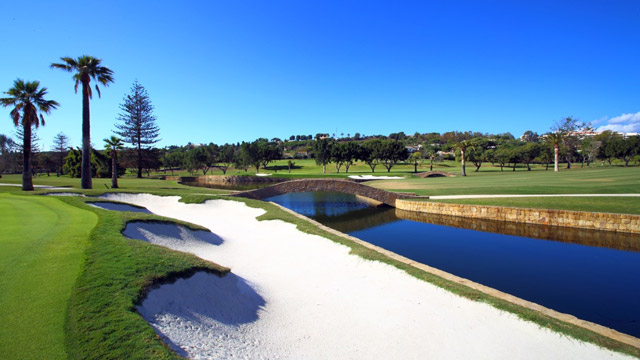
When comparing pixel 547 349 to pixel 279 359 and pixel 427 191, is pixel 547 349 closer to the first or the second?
pixel 279 359

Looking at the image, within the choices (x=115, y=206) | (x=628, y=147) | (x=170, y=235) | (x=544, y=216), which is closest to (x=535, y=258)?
(x=544, y=216)

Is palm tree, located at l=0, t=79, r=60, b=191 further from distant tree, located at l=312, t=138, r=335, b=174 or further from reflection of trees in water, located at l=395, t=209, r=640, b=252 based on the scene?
distant tree, located at l=312, t=138, r=335, b=174

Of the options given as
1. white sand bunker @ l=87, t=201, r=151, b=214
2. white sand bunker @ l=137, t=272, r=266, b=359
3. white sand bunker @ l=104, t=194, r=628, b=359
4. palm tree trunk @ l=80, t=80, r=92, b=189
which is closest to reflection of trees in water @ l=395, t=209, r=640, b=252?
white sand bunker @ l=104, t=194, r=628, b=359

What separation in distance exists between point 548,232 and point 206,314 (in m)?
19.4

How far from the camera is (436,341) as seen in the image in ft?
20.8

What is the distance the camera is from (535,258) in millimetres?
13961

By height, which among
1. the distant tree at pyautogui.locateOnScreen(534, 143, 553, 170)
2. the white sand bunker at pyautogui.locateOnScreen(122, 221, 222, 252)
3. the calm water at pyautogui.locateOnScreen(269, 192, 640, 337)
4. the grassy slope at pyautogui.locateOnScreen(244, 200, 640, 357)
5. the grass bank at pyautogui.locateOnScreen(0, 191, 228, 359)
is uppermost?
the distant tree at pyautogui.locateOnScreen(534, 143, 553, 170)

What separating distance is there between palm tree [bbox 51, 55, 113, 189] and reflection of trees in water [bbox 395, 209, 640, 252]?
82.6 feet

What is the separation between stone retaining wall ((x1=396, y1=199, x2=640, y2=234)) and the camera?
1731cm

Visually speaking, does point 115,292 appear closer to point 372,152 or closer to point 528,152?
point 372,152

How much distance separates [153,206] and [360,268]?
56.3 feet

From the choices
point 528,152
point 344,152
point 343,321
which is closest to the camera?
point 343,321

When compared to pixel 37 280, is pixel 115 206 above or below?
below

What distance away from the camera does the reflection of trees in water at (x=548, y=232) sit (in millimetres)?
16000
